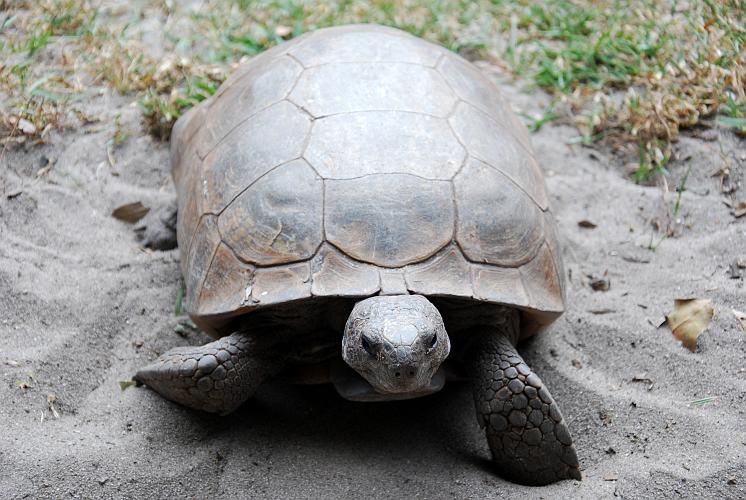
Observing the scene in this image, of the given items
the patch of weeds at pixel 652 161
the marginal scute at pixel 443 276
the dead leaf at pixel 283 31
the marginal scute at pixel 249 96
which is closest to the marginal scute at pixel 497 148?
the marginal scute at pixel 443 276

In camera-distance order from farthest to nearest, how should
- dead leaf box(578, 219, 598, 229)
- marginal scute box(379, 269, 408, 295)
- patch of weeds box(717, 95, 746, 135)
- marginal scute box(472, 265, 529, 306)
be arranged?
1. patch of weeds box(717, 95, 746, 135)
2. dead leaf box(578, 219, 598, 229)
3. marginal scute box(472, 265, 529, 306)
4. marginal scute box(379, 269, 408, 295)

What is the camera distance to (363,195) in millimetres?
2713

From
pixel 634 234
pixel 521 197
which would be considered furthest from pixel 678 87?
pixel 521 197

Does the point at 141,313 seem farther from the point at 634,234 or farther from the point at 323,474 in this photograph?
the point at 634,234

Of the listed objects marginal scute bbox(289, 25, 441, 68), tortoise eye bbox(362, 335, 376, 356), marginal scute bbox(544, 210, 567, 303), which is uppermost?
marginal scute bbox(289, 25, 441, 68)

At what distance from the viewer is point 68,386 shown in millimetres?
2859

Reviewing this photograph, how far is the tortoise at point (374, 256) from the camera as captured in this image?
8.52 ft

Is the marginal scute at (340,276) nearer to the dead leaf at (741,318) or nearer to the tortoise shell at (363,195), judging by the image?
the tortoise shell at (363,195)

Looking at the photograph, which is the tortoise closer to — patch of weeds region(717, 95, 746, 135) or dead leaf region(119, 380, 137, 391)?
dead leaf region(119, 380, 137, 391)

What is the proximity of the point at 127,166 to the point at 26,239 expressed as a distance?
0.76 m

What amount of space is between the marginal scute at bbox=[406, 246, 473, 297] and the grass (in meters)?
1.82

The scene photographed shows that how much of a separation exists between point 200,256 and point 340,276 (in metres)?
0.66

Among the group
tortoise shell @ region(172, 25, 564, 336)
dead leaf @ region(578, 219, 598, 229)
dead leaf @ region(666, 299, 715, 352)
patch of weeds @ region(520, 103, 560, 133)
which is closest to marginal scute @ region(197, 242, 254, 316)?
tortoise shell @ region(172, 25, 564, 336)

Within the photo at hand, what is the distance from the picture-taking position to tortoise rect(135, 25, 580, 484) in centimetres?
260
